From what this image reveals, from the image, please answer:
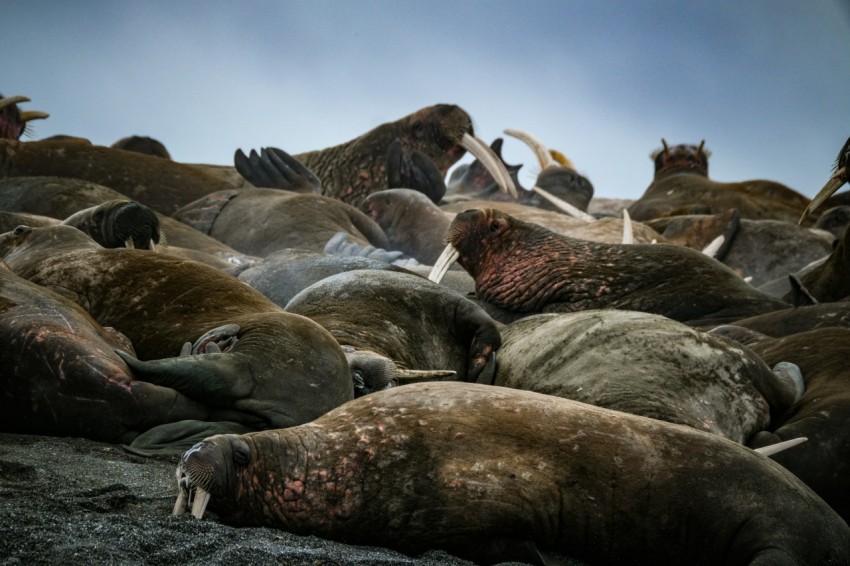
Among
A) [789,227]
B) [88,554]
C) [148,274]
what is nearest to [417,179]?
[789,227]

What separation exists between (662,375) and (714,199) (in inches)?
483

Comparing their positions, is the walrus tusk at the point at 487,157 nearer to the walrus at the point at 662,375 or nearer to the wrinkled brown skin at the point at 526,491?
the walrus at the point at 662,375

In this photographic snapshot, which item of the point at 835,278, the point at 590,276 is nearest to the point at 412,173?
the point at 590,276

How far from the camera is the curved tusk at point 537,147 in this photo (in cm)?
1916

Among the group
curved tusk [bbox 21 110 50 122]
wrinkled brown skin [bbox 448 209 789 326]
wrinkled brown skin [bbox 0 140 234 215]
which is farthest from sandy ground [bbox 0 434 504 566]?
curved tusk [bbox 21 110 50 122]

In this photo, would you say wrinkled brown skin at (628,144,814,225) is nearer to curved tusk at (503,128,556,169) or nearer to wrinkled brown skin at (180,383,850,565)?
curved tusk at (503,128,556,169)

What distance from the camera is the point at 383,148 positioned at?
14.1 meters

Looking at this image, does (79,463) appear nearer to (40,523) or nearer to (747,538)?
(40,523)

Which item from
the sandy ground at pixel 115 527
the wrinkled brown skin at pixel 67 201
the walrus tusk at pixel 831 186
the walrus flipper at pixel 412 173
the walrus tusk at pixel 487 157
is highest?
the walrus tusk at pixel 831 186

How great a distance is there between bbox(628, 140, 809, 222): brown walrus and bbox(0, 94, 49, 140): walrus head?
28.5ft

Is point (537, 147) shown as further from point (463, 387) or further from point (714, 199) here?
point (463, 387)

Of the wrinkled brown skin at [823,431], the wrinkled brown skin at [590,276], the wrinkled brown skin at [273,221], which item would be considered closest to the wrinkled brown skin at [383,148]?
the wrinkled brown skin at [273,221]

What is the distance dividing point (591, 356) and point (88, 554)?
2.93m

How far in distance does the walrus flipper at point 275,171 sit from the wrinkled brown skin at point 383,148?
89 cm
